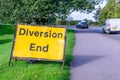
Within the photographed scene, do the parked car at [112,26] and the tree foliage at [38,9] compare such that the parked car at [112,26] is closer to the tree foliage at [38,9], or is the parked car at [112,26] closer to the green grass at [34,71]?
the tree foliage at [38,9]

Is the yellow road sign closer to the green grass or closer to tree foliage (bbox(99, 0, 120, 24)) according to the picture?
the green grass

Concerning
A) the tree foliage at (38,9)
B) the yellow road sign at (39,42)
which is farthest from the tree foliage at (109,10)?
the yellow road sign at (39,42)

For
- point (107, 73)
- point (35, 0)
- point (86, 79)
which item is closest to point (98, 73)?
point (107, 73)

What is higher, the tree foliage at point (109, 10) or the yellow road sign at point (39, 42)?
the yellow road sign at point (39, 42)

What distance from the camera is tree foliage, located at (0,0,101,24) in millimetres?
37469

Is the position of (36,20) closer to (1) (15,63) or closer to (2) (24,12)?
(2) (24,12)

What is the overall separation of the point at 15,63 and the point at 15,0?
2807 centimetres

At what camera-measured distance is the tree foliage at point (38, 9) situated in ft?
123

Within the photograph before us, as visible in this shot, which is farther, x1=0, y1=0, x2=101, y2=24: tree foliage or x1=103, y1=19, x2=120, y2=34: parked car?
x1=103, y1=19, x2=120, y2=34: parked car

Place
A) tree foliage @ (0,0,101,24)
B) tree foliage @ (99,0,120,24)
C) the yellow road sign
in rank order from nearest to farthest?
the yellow road sign, tree foliage @ (0,0,101,24), tree foliage @ (99,0,120,24)

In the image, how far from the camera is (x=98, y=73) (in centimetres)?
1023

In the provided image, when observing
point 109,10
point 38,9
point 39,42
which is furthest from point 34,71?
→ point 109,10

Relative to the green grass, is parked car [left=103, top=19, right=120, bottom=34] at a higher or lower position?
lower

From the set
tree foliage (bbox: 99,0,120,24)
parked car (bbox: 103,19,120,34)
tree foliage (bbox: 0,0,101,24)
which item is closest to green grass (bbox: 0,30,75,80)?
tree foliage (bbox: 0,0,101,24)
